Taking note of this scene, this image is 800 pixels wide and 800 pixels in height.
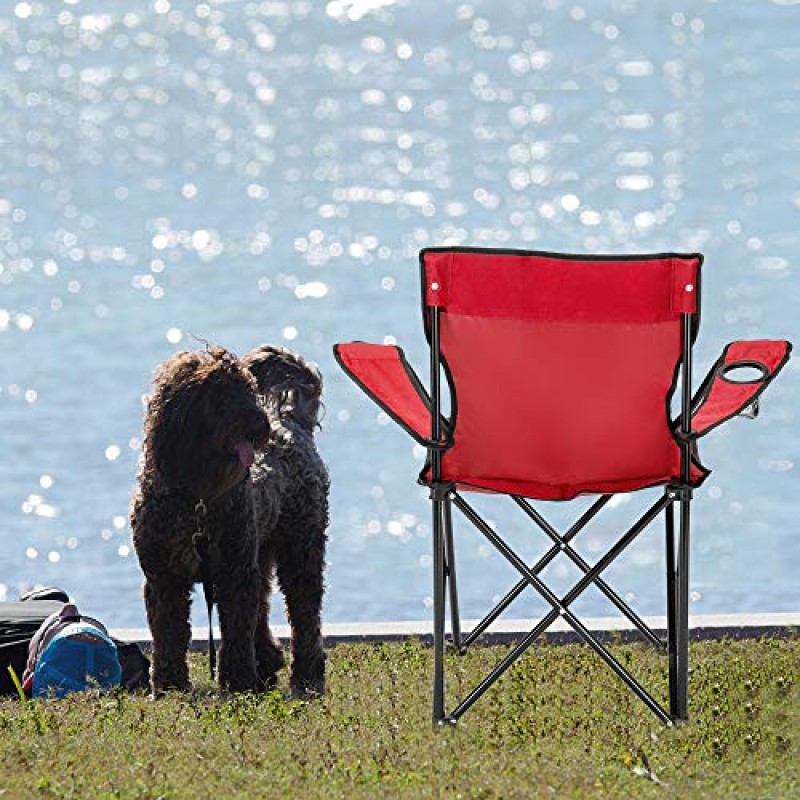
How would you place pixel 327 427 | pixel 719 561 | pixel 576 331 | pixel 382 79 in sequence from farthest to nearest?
pixel 382 79 < pixel 327 427 < pixel 719 561 < pixel 576 331

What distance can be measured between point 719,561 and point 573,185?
15.0 m

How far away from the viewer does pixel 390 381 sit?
6352 millimetres

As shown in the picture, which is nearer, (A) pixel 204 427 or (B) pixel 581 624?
(B) pixel 581 624

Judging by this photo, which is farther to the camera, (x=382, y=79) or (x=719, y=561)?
(x=382, y=79)

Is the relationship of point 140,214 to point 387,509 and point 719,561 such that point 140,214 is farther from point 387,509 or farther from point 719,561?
point 719,561

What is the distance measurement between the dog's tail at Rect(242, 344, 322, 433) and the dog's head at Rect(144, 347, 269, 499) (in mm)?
734

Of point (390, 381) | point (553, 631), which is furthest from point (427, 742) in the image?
point (553, 631)

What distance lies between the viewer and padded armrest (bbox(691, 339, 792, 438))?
19.9ft

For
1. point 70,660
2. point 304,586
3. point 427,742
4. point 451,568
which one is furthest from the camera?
point 304,586

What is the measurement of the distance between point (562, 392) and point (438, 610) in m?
0.68

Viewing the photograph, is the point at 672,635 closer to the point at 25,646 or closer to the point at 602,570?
the point at 602,570

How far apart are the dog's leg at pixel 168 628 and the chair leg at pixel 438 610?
1481 mm

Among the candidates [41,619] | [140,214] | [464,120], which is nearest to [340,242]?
[140,214]

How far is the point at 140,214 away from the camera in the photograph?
27.1m
